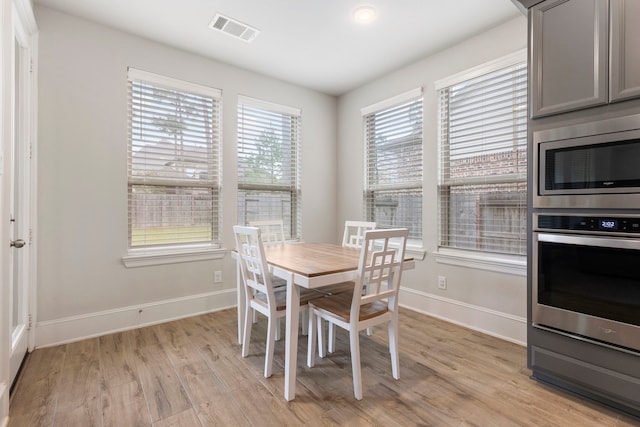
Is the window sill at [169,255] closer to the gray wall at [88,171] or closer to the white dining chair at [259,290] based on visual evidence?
the gray wall at [88,171]

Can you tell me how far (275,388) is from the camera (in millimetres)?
1949

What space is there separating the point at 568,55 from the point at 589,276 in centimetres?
130

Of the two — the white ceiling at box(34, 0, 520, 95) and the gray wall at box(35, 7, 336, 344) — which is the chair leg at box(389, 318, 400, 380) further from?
the white ceiling at box(34, 0, 520, 95)

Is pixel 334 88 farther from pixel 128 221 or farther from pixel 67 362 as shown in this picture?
pixel 67 362

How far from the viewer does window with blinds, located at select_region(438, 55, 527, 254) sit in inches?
104

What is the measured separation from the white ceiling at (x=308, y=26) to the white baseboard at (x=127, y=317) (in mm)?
2543

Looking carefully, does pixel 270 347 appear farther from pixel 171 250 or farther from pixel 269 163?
pixel 269 163

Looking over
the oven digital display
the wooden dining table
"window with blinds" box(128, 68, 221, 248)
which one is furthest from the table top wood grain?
the oven digital display

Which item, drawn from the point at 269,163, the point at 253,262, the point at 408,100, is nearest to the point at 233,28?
the point at 269,163

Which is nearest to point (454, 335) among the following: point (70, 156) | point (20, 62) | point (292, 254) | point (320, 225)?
point (292, 254)

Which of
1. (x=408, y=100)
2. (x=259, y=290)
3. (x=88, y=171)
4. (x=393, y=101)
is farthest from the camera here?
(x=393, y=101)

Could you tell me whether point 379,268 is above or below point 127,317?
above

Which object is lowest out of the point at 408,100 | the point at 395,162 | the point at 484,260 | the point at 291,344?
the point at 291,344

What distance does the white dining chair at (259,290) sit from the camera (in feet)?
6.59
